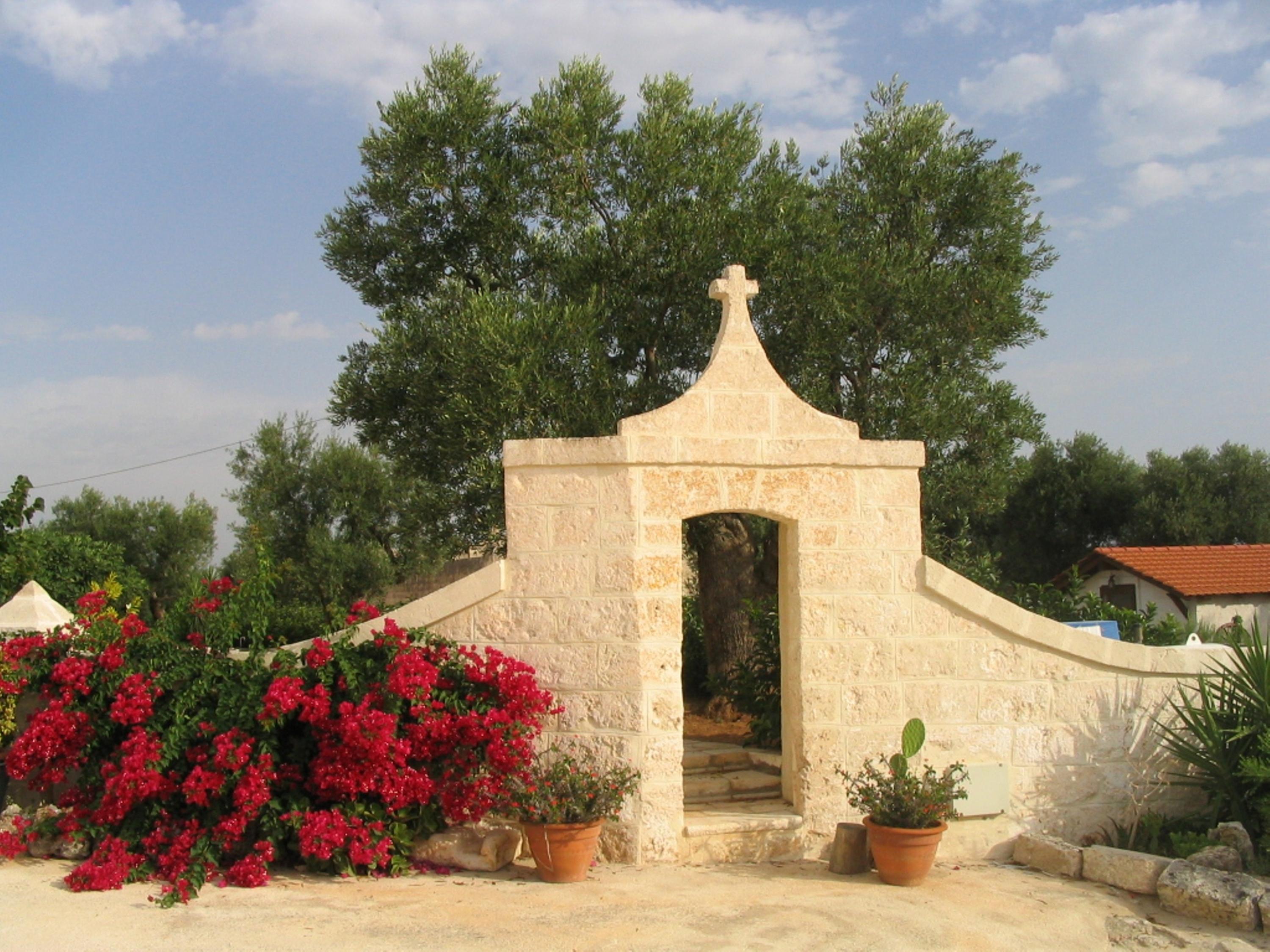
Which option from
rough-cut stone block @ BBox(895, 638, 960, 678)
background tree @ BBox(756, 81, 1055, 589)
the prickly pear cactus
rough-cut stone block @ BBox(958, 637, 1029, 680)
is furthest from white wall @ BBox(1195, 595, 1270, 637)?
the prickly pear cactus

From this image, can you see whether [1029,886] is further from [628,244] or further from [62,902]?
[628,244]

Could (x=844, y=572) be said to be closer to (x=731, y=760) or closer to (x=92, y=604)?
(x=731, y=760)

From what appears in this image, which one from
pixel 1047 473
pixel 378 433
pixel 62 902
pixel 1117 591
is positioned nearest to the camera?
pixel 62 902

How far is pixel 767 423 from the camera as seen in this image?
22.7 feet

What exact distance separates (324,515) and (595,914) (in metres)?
17.1

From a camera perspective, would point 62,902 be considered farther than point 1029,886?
No

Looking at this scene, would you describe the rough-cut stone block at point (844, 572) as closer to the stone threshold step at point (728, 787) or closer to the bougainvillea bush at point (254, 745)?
the stone threshold step at point (728, 787)

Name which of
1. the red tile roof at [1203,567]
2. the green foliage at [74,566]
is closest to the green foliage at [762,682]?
the green foliage at [74,566]

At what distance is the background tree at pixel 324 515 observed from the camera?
67.4ft

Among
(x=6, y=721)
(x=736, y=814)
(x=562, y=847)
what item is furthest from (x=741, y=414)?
(x=6, y=721)

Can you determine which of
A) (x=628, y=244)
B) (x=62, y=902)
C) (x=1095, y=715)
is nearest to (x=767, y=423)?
(x=1095, y=715)

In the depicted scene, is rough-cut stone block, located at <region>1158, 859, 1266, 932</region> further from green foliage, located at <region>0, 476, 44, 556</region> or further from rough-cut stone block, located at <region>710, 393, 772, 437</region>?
green foliage, located at <region>0, 476, 44, 556</region>

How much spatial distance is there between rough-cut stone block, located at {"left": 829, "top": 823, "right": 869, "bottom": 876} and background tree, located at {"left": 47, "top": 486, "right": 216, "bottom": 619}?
69.1ft

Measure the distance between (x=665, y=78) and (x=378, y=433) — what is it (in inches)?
190
